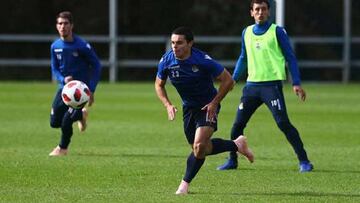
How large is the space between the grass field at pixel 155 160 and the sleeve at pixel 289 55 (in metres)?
1.16

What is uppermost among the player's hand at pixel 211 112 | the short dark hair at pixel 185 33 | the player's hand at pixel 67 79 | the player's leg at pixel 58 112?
the short dark hair at pixel 185 33

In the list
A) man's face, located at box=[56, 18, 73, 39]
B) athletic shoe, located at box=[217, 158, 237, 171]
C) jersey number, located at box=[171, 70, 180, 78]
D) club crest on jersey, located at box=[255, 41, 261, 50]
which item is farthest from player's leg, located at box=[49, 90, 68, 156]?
jersey number, located at box=[171, 70, 180, 78]

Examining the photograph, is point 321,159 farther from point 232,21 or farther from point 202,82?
point 232,21

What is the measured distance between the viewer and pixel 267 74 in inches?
509

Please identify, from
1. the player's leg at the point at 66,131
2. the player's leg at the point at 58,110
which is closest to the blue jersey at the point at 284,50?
the player's leg at the point at 66,131

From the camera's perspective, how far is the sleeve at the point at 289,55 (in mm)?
12711

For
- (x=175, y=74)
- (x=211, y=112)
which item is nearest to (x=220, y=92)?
(x=211, y=112)

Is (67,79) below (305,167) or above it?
above

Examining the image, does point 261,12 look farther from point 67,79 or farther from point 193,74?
point 67,79

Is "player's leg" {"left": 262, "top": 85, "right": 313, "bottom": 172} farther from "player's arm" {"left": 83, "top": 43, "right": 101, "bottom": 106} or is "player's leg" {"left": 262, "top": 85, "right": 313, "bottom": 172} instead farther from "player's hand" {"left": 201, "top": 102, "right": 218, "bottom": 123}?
"player's arm" {"left": 83, "top": 43, "right": 101, "bottom": 106}

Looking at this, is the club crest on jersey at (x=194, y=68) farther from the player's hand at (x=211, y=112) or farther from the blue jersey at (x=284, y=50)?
the blue jersey at (x=284, y=50)

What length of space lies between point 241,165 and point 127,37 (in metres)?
26.1

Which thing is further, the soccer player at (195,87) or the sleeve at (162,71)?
the sleeve at (162,71)

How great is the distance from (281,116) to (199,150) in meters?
2.17
